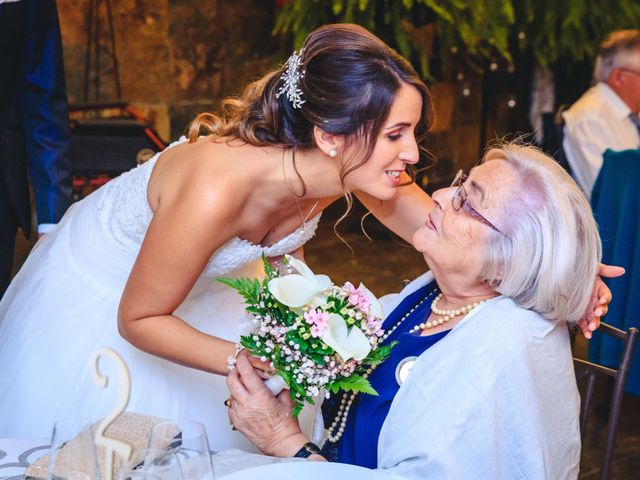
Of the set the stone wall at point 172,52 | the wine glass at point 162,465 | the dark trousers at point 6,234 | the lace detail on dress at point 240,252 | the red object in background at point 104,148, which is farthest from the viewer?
the stone wall at point 172,52

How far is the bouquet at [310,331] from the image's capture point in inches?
63.6

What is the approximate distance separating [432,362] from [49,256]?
1252 millimetres

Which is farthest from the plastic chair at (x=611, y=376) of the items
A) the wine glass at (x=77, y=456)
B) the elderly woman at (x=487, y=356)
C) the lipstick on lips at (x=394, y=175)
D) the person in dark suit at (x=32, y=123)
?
the person in dark suit at (x=32, y=123)

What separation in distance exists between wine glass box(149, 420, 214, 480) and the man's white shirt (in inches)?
157

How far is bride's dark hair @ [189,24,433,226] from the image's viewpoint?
1995 millimetres

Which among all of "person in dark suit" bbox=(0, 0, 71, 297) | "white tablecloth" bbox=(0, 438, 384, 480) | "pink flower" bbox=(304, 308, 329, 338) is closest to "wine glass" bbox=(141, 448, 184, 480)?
"white tablecloth" bbox=(0, 438, 384, 480)

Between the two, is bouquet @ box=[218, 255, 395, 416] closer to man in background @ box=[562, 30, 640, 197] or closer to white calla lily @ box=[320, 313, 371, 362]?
white calla lily @ box=[320, 313, 371, 362]

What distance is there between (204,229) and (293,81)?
43 centimetres

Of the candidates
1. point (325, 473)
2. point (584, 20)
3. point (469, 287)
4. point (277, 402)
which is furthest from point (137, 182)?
point (584, 20)

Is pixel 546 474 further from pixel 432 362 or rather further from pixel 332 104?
pixel 332 104

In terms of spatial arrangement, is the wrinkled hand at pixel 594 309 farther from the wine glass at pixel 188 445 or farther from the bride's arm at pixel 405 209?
the wine glass at pixel 188 445

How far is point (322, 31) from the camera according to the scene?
2.07 m

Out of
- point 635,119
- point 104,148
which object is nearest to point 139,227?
point 104,148

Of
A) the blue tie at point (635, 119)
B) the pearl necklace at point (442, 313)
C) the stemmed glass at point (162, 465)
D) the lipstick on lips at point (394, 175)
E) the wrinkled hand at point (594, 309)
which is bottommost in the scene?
the blue tie at point (635, 119)
